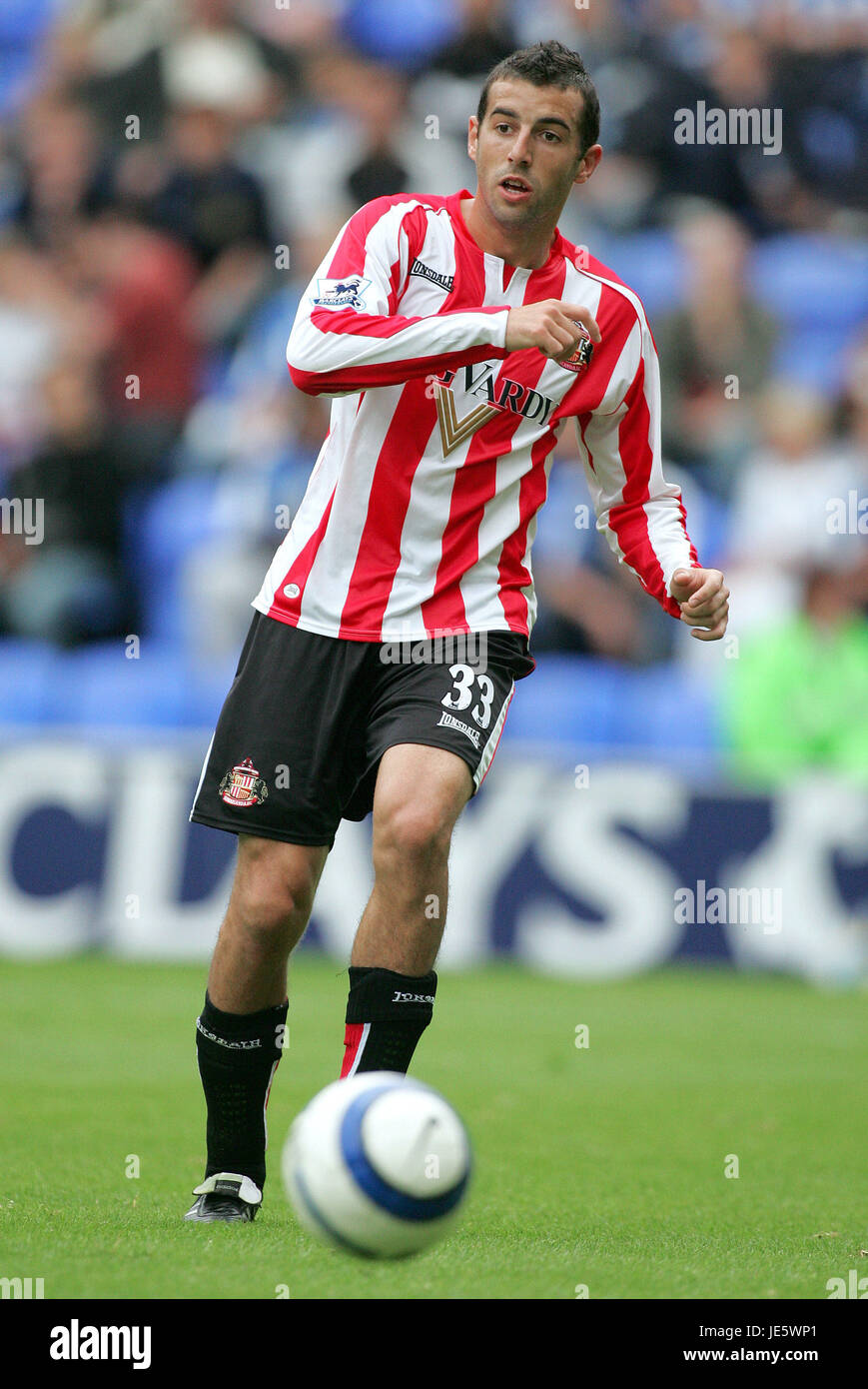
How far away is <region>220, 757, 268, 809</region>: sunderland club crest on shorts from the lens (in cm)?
413

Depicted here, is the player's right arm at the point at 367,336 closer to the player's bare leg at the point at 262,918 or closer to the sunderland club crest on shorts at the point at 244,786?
the sunderland club crest on shorts at the point at 244,786

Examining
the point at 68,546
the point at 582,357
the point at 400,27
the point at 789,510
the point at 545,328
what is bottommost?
the point at 545,328

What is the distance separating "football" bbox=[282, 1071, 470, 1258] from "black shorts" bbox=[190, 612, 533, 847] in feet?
2.88

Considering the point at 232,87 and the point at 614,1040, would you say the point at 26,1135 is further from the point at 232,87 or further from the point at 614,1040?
the point at 232,87

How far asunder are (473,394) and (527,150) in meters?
0.56

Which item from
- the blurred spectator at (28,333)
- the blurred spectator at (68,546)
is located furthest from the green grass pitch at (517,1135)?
the blurred spectator at (28,333)

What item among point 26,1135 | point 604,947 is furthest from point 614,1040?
point 26,1135

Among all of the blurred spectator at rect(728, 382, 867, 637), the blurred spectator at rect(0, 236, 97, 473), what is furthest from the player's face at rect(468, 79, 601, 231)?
the blurred spectator at rect(0, 236, 97, 473)

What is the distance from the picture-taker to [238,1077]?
426 centimetres

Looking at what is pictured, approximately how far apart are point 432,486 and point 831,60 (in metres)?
9.54

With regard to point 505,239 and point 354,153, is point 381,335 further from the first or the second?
point 354,153

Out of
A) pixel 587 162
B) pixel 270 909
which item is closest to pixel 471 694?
pixel 270 909

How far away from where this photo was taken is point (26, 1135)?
5203mm

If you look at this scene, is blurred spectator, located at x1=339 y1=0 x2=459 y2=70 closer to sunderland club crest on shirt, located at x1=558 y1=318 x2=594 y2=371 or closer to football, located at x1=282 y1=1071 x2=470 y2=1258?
sunderland club crest on shirt, located at x1=558 y1=318 x2=594 y2=371
